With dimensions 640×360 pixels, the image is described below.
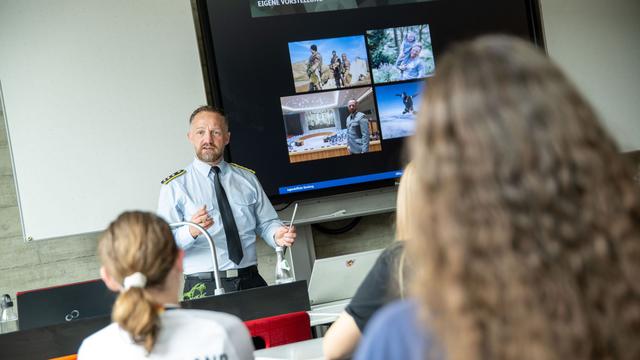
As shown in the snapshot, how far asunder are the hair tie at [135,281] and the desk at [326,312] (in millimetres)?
1391

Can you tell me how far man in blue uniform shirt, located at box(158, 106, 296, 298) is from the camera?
3.83 meters

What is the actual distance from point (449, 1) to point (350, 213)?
1.66 metres

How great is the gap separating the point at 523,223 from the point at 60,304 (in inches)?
114

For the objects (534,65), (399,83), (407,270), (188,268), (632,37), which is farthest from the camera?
(632,37)

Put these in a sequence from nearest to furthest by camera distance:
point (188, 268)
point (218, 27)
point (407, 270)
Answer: point (407, 270) < point (188, 268) < point (218, 27)

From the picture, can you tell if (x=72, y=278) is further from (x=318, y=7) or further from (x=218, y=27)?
(x=318, y=7)

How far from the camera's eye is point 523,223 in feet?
2.09

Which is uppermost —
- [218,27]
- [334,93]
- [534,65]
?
[218,27]

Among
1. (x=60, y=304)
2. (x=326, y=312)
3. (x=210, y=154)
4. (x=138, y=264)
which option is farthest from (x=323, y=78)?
(x=138, y=264)

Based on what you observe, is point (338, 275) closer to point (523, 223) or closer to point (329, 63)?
point (329, 63)

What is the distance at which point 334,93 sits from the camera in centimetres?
507

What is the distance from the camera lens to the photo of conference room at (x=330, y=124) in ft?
16.3

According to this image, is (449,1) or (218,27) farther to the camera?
(449,1)

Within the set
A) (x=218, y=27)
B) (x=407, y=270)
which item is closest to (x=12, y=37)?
(x=218, y=27)
